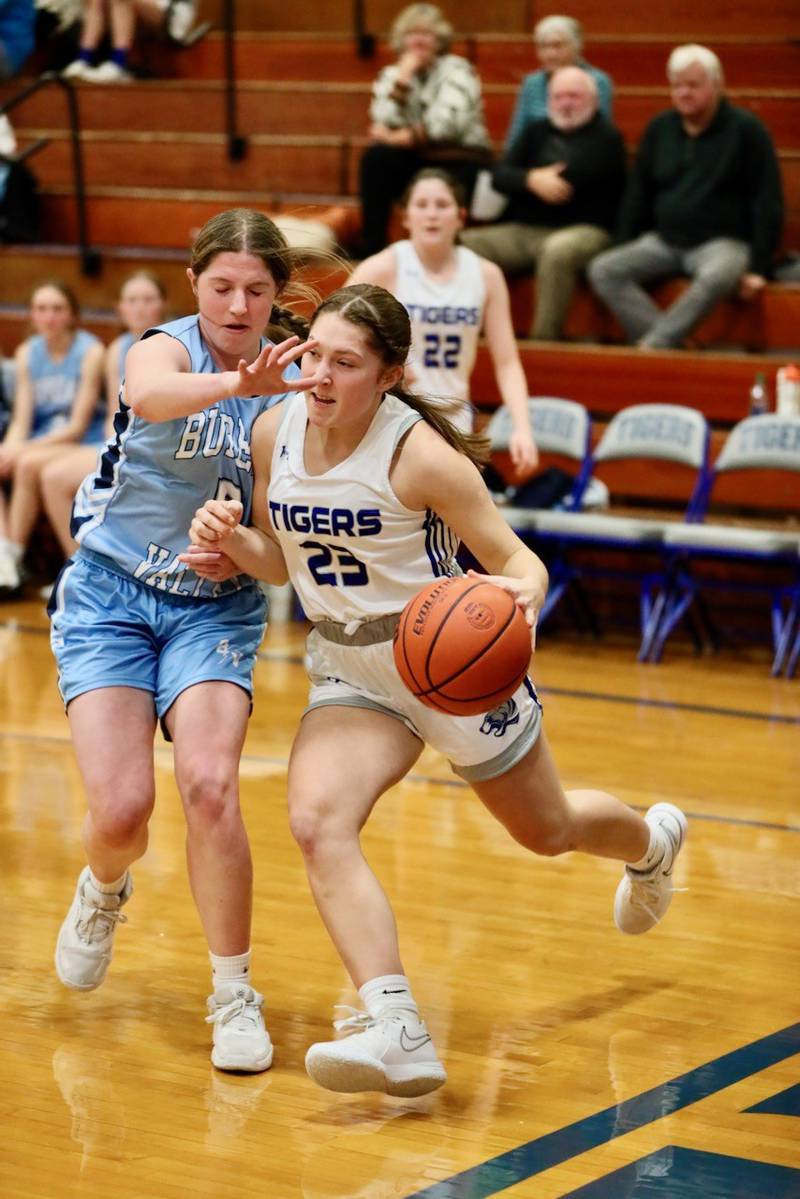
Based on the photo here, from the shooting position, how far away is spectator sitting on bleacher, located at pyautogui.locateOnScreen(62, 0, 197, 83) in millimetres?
11523

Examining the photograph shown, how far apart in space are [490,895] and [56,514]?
4.94 metres

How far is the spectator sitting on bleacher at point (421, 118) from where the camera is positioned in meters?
9.48

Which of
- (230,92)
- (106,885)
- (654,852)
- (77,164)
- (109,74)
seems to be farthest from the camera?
(109,74)

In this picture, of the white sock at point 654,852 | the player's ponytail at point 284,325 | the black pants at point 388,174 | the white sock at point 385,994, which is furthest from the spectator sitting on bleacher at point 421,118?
the white sock at point 385,994

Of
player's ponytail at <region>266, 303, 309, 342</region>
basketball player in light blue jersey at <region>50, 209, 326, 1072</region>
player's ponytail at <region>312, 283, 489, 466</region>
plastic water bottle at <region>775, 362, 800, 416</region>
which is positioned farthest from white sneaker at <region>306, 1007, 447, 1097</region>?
plastic water bottle at <region>775, 362, 800, 416</region>

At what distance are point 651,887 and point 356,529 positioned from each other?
121 centimetres

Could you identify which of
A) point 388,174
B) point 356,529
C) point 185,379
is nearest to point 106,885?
point 356,529

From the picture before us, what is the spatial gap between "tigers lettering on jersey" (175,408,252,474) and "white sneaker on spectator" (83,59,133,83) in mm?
8399

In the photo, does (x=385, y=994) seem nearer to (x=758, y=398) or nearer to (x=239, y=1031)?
(x=239, y=1031)

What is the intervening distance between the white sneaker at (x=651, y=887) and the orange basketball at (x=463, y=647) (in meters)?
0.95

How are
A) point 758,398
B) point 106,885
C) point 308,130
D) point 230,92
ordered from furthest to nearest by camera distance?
point 308,130, point 230,92, point 758,398, point 106,885

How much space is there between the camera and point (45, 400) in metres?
9.54

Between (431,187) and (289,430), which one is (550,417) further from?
(289,430)

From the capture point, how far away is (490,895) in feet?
15.8
